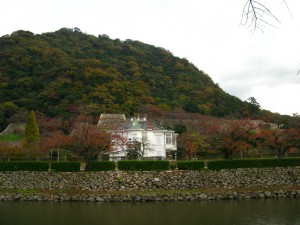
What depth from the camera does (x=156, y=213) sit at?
721 inches

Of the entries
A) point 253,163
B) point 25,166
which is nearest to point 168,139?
point 253,163

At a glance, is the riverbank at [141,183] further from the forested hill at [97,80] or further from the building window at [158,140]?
the forested hill at [97,80]

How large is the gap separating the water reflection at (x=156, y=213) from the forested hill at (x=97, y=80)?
27.2 meters

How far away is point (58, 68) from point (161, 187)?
1578 inches

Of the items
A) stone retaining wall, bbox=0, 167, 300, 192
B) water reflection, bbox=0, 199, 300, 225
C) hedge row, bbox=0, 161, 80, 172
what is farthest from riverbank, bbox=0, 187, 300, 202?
hedge row, bbox=0, 161, 80, 172

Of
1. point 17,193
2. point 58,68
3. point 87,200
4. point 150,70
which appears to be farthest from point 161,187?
point 150,70

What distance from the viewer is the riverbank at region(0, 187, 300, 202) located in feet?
77.4

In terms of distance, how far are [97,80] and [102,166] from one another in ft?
107

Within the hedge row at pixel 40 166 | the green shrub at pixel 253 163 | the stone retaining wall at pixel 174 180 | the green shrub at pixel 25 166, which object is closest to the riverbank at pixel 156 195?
the stone retaining wall at pixel 174 180

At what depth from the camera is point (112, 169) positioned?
26.5m

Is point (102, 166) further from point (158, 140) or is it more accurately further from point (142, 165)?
point (158, 140)

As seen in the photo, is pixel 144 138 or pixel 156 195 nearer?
pixel 156 195

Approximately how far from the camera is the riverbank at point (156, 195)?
77.4ft

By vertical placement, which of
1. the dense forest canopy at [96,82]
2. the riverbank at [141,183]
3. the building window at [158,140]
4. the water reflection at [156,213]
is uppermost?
the dense forest canopy at [96,82]
